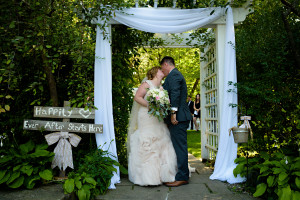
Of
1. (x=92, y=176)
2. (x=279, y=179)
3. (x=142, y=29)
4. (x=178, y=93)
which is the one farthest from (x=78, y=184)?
(x=142, y=29)

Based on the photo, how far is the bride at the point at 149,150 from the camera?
4148 millimetres

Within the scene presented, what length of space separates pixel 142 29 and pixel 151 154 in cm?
210

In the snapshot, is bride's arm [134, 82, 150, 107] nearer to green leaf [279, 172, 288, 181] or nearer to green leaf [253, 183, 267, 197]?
green leaf [253, 183, 267, 197]

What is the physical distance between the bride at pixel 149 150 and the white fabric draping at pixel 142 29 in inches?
13.9

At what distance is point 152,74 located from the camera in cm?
472

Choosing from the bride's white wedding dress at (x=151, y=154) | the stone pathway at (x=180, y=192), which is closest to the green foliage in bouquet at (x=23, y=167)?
the stone pathway at (x=180, y=192)

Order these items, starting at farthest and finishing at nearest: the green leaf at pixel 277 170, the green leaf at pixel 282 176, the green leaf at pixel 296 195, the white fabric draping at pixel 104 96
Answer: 1. the white fabric draping at pixel 104 96
2. the green leaf at pixel 277 170
3. the green leaf at pixel 282 176
4. the green leaf at pixel 296 195

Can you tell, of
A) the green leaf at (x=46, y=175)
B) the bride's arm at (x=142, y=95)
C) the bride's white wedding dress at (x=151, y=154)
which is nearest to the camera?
the green leaf at (x=46, y=175)

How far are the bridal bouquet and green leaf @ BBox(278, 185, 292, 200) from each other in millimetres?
1830

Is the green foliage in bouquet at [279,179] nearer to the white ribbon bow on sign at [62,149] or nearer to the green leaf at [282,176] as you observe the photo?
the green leaf at [282,176]

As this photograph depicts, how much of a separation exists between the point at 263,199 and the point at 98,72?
3097mm

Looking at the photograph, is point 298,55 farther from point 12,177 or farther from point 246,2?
point 12,177

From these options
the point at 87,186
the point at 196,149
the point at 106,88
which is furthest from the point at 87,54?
the point at 196,149

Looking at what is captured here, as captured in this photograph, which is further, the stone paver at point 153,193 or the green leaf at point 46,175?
the green leaf at point 46,175
